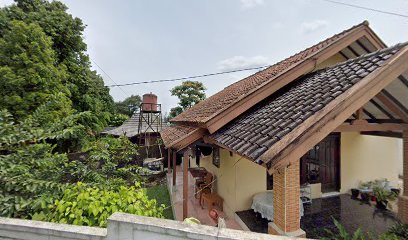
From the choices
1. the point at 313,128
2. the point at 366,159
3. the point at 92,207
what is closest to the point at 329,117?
the point at 313,128

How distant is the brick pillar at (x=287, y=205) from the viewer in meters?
3.95

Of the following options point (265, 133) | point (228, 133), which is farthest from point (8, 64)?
point (265, 133)

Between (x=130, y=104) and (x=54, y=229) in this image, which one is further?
(x=130, y=104)

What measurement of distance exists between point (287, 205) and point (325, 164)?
668 cm

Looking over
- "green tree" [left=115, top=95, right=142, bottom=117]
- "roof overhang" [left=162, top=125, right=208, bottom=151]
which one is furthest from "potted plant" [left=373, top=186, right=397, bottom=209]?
"green tree" [left=115, top=95, right=142, bottom=117]

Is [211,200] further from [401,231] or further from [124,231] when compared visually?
[124,231]

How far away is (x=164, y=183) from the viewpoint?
45.3 ft

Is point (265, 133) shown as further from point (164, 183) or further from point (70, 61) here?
point (70, 61)

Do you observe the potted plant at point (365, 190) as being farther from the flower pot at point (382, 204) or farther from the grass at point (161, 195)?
the grass at point (161, 195)

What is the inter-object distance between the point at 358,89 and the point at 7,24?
1924 centimetres

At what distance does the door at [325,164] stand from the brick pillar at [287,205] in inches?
222

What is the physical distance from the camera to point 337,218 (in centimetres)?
697

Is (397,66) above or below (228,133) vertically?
above

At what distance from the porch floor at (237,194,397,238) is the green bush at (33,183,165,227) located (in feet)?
15.4
